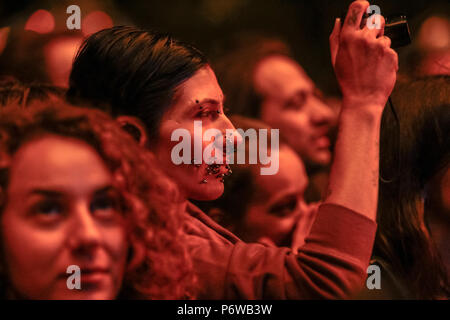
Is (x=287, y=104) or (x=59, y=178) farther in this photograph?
(x=287, y=104)

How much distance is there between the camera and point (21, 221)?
0.93 metres

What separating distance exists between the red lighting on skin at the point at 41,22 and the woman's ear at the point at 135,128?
400 millimetres

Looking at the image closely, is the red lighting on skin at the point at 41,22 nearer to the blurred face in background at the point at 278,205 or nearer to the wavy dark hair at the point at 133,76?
the wavy dark hair at the point at 133,76

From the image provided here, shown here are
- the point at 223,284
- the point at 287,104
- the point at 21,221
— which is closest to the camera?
the point at 21,221

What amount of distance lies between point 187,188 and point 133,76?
0.70 feet

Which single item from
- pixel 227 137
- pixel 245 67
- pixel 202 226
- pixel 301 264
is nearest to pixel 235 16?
pixel 245 67

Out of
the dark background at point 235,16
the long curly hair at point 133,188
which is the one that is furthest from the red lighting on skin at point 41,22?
the long curly hair at point 133,188

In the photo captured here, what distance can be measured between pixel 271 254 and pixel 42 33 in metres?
0.71

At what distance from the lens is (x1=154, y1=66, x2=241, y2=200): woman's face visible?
1.11 meters

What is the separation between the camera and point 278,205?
4.87 ft

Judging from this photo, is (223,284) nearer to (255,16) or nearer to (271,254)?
(271,254)

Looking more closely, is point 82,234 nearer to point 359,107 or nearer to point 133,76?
point 133,76

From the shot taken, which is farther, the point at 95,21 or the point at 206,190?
the point at 95,21
